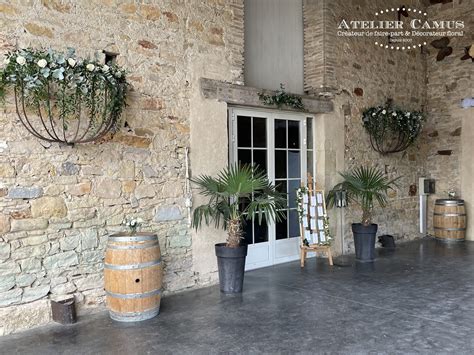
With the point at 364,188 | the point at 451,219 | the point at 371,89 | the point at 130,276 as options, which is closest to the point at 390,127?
the point at 371,89

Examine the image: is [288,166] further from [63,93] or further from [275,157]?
[63,93]

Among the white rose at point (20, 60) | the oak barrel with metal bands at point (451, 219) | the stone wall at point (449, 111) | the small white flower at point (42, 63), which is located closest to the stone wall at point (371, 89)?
the stone wall at point (449, 111)

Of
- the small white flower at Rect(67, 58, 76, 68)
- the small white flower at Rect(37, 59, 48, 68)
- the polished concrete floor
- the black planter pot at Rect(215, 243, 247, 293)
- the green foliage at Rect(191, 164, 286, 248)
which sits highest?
the small white flower at Rect(67, 58, 76, 68)

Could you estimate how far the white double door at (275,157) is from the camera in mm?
5422

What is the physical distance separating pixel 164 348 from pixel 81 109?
85.1 inches

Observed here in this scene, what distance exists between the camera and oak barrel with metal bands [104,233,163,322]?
3561mm

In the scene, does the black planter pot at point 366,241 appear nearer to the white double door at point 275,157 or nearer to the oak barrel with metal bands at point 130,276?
the white double door at point 275,157

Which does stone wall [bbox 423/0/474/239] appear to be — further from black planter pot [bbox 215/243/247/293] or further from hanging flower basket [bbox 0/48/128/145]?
hanging flower basket [bbox 0/48/128/145]

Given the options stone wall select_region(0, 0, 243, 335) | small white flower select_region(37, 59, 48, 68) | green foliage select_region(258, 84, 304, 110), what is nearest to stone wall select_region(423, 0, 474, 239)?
green foliage select_region(258, 84, 304, 110)

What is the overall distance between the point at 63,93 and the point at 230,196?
1937mm

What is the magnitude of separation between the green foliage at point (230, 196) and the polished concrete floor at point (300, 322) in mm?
784

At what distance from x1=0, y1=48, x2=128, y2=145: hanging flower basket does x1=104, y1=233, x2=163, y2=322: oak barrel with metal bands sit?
3.22ft

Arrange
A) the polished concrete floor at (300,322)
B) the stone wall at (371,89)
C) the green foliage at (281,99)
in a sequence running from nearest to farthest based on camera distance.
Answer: the polished concrete floor at (300,322) → the green foliage at (281,99) → the stone wall at (371,89)

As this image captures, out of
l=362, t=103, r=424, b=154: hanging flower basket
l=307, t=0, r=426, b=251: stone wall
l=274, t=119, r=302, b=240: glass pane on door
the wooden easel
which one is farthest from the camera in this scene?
l=362, t=103, r=424, b=154: hanging flower basket
